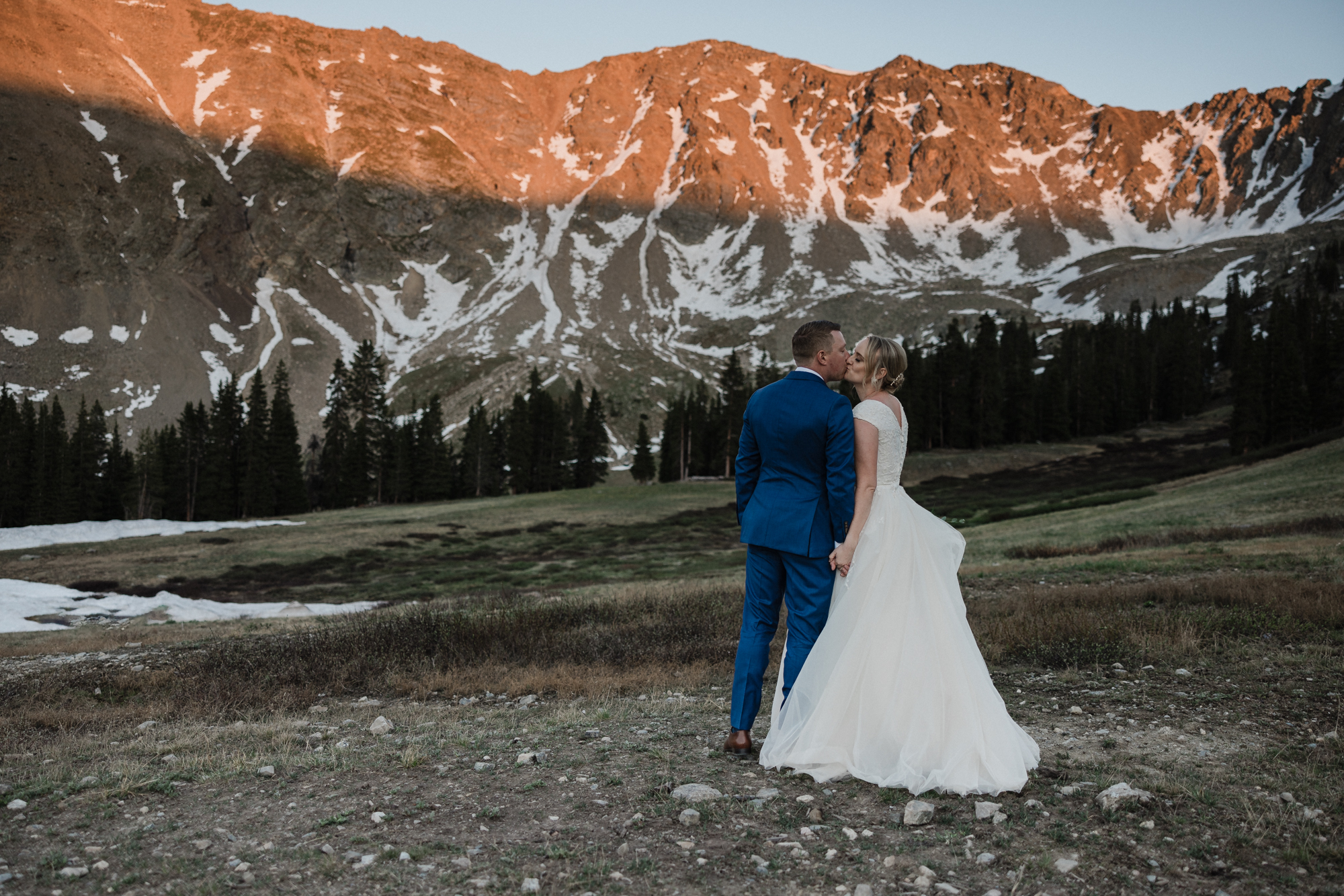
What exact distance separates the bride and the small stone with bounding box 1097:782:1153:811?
0.48 metres

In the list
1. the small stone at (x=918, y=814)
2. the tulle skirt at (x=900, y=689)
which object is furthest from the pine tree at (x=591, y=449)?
the small stone at (x=918, y=814)

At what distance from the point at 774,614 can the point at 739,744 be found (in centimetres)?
107

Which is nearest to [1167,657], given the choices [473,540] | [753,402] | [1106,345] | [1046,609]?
[1046,609]

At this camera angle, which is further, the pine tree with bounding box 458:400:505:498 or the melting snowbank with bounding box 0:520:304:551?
the pine tree with bounding box 458:400:505:498

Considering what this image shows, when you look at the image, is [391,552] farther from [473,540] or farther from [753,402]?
[753,402]

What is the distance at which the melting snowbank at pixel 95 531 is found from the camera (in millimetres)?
41062

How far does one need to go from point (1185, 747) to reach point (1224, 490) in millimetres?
36761

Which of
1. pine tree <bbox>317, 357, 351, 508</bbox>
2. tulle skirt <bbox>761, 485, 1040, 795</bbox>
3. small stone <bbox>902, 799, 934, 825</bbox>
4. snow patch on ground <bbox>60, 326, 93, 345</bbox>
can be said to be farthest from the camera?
snow patch on ground <bbox>60, 326, 93, 345</bbox>

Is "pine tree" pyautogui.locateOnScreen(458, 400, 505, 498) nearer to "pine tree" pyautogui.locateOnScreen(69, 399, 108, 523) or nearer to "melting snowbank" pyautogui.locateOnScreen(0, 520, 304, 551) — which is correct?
"pine tree" pyautogui.locateOnScreen(69, 399, 108, 523)

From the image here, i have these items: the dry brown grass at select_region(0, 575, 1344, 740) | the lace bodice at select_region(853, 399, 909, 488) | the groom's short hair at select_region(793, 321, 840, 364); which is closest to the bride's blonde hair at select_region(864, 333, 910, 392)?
the lace bodice at select_region(853, 399, 909, 488)

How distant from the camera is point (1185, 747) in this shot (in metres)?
6.18

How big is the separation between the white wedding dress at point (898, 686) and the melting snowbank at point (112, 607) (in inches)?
736

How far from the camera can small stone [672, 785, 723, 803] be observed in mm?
5188

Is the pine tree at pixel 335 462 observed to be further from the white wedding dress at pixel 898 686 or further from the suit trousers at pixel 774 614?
the white wedding dress at pixel 898 686
